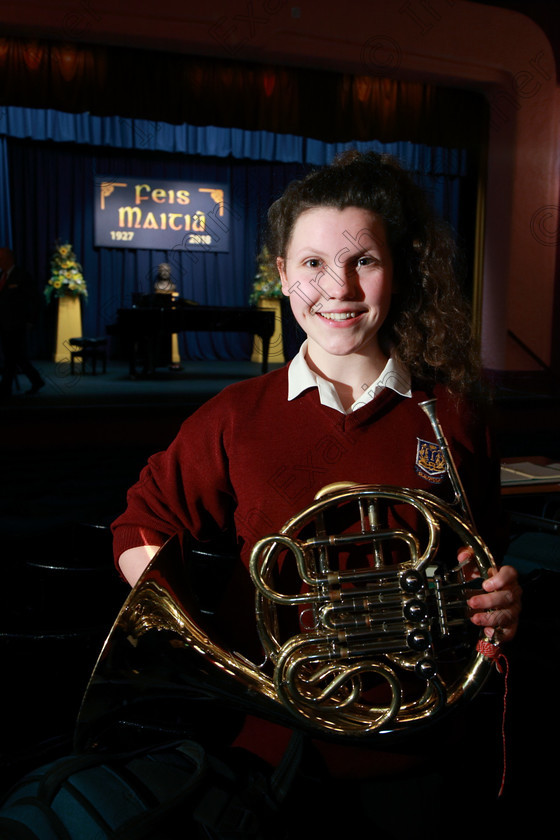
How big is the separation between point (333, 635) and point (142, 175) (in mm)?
9510

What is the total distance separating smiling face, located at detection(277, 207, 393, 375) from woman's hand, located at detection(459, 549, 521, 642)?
1.28ft

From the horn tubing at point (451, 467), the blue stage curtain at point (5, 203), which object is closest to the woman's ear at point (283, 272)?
the horn tubing at point (451, 467)

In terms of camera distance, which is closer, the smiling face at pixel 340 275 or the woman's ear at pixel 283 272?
the smiling face at pixel 340 275

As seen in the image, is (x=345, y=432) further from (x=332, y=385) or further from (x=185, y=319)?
(x=185, y=319)

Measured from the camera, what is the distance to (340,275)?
1024 millimetres

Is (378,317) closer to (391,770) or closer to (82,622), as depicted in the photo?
(391,770)

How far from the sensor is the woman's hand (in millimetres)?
945

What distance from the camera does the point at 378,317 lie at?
1.06 metres

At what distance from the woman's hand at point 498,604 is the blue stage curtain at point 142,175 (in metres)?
7.65

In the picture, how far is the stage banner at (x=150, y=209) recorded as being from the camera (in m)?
9.35

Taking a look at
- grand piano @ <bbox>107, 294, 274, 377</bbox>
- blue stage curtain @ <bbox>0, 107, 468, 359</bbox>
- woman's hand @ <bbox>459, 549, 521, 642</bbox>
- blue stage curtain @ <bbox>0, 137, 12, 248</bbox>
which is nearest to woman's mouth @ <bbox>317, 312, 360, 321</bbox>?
woman's hand @ <bbox>459, 549, 521, 642</bbox>

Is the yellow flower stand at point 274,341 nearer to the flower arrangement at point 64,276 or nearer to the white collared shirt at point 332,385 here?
the flower arrangement at point 64,276

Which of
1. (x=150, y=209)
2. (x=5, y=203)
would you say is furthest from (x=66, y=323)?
(x=150, y=209)

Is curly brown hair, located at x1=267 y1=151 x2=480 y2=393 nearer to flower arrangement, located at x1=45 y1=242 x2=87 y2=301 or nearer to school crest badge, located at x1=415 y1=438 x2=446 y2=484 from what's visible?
school crest badge, located at x1=415 y1=438 x2=446 y2=484
